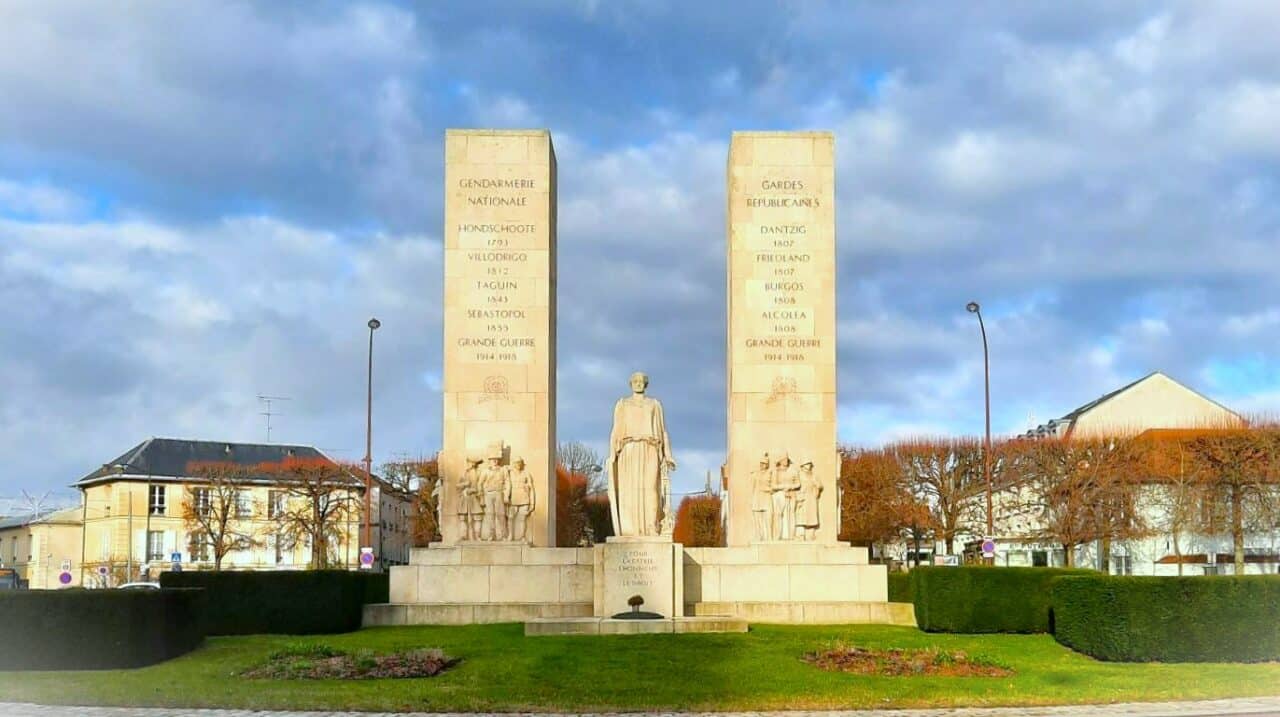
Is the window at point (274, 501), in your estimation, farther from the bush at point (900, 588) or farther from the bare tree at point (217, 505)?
the bush at point (900, 588)

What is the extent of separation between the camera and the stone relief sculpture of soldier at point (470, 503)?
29938 mm

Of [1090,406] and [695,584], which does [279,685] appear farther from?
[1090,406]

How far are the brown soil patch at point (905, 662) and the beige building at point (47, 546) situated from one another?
72.3m

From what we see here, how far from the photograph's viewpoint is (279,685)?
712 inches

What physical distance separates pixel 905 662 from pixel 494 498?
1266 centimetres

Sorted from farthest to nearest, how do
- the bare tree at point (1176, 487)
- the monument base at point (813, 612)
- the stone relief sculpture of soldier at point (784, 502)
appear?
the bare tree at point (1176, 487) < the stone relief sculpture of soldier at point (784, 502) < the monument base at point (813, 612)

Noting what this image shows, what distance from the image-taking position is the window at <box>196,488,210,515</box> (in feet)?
231

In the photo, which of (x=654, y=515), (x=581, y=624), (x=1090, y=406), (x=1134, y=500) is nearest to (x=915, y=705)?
(x=581, y=624)

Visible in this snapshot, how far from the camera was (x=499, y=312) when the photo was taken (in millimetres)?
31203

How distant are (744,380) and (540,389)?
4790 millimetres

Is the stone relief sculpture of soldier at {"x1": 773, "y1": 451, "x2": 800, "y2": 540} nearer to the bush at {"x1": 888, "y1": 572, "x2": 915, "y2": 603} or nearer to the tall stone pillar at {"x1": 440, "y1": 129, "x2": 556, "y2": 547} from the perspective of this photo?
the bush at {"x1": 888, "y1": 572, "x2": 915, "y2": 603}

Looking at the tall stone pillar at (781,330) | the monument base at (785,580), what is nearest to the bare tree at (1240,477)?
the monument base at (785,580)

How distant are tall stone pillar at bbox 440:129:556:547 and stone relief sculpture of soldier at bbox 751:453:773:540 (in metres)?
4.80

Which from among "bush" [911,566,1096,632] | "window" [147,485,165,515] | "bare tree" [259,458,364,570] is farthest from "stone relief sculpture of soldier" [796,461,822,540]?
"window" [147,485,165,515]
